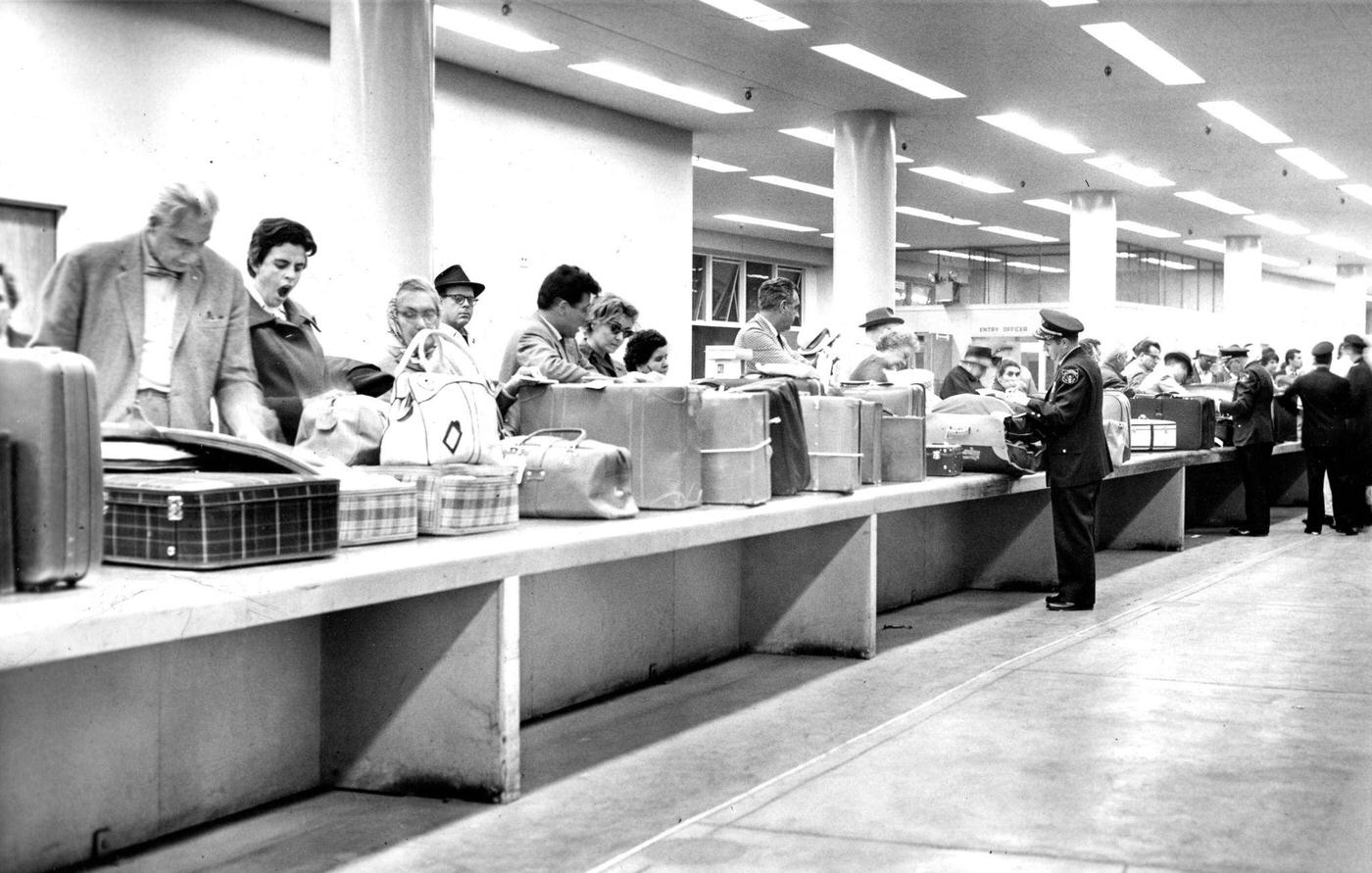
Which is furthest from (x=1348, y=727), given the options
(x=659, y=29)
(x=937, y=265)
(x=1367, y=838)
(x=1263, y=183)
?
(x=937, y=265)

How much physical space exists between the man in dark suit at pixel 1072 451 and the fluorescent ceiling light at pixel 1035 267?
1977 centimetres

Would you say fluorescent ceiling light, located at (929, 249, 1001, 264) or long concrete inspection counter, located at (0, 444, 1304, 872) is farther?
fluorescent ceiling light, located at (929, 249, 1001, 264)

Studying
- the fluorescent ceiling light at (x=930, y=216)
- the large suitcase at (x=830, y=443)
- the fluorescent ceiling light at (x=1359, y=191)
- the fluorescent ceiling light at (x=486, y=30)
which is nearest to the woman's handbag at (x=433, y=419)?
the large suitcase at (x=830, y=443)

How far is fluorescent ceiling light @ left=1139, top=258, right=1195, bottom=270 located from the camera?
89.1 ft

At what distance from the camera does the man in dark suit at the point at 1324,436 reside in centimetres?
1139

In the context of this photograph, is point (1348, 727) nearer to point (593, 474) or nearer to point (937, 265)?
point (593, 474)

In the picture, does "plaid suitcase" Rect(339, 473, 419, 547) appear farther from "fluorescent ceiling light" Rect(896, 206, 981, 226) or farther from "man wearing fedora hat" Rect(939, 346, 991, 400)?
"fluorescent ceiling light" Rect(896, 206, 981, 226)

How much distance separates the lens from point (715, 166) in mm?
17594

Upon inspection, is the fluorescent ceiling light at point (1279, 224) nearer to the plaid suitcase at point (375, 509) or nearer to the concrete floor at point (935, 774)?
the concrete floor at point (935, 774)

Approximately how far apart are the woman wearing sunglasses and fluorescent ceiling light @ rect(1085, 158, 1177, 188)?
12438 mm

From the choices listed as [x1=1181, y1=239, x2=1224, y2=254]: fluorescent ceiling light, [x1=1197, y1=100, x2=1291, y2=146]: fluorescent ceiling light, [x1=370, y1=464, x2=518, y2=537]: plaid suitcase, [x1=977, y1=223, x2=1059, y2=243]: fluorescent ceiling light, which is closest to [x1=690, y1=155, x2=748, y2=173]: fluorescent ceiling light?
[x1=1197, y1=100, x2=1291, y2=146]: fluorescent ceiling light

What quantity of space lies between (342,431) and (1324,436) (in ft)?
32.0

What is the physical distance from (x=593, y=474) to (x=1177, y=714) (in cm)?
215

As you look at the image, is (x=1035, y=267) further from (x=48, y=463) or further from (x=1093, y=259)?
(x=48, y=463)
